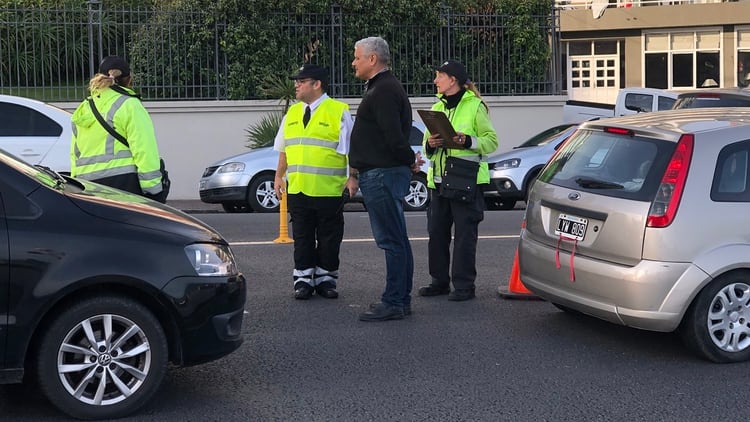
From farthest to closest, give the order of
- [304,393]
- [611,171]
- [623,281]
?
[611,171]
[623,281]
[304,393]

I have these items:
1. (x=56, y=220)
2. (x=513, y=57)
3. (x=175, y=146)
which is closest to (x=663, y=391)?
(x=56, y=220)

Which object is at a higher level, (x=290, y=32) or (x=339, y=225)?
(x=290, y=32)

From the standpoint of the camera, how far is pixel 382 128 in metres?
6.91

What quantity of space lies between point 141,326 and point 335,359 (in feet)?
5.10

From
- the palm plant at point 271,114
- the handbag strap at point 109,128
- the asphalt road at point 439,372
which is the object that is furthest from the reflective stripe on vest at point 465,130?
the palm plant at point 271,114

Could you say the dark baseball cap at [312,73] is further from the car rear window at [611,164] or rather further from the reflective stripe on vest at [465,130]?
the car rear window at [611,164]

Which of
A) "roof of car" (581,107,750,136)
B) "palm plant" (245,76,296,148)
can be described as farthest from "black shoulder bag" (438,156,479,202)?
"palm plant" (245,76,296,148)

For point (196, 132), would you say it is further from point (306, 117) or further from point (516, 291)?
point (516, 291)

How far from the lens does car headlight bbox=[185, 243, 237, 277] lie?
5188 mm

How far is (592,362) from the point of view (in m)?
6.24

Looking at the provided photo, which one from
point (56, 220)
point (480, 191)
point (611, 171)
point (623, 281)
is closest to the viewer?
point (56, 220)

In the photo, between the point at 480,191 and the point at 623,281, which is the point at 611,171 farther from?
the point at 480,191

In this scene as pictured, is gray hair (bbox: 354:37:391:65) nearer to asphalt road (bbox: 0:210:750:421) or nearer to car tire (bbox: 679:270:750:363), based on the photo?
asphalt road (bbox: 0:210:750:421)

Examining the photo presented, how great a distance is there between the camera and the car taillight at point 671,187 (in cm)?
594
